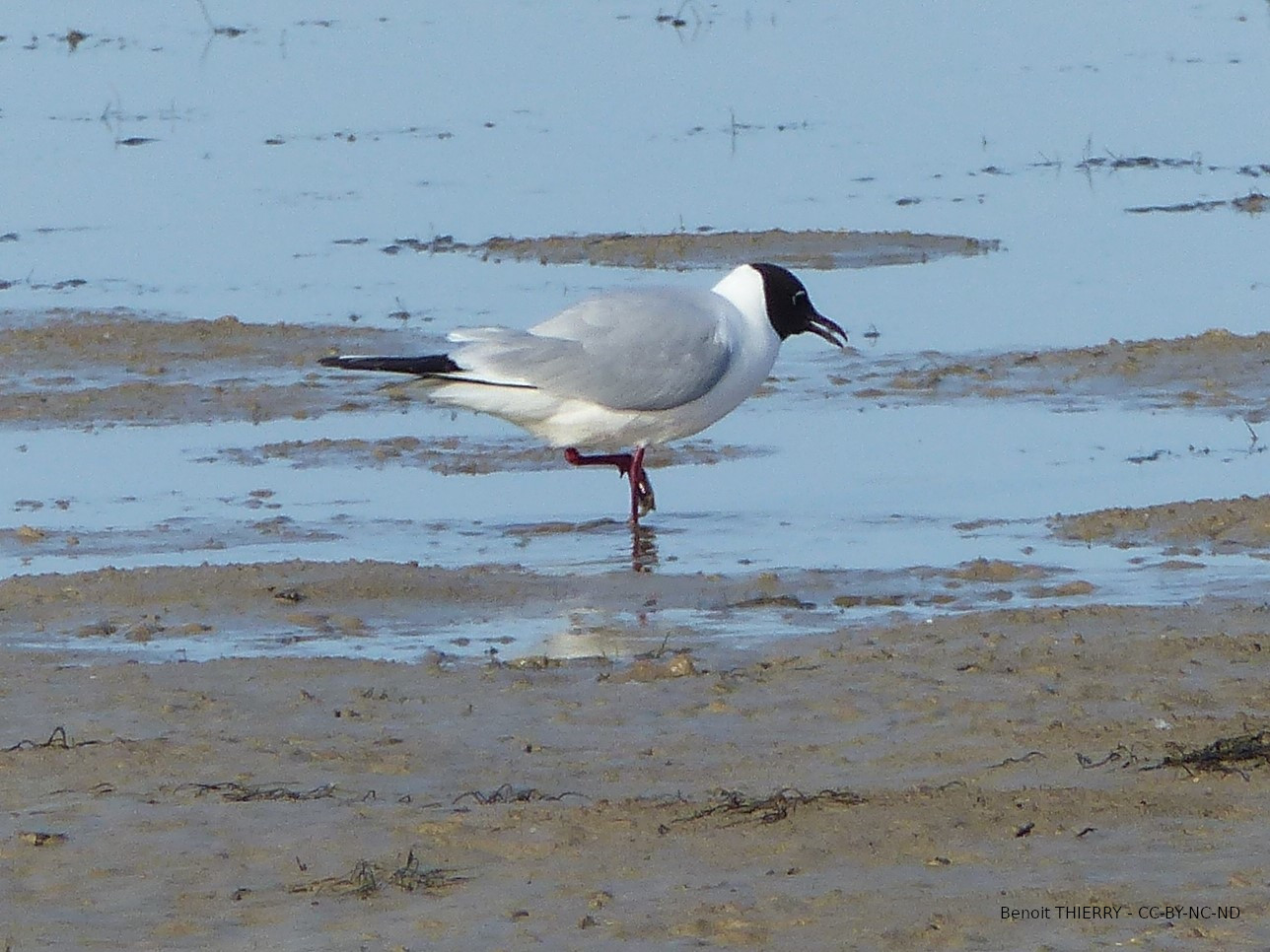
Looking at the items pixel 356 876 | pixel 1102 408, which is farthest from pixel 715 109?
pixel 356 876

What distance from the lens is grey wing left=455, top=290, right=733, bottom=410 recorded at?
32.5ft

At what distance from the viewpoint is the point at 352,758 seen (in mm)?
6230

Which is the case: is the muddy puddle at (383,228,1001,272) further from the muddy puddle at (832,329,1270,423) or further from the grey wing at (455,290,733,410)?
the grey wing at (455,290,733,410)

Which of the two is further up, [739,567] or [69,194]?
[69,194]

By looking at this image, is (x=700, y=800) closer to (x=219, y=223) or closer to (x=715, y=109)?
(x=219, y=223)

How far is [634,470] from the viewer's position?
985 centimetres

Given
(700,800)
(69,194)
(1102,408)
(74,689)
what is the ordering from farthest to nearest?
Answer: (69,194), (1102,408), (74,689), (700,800)

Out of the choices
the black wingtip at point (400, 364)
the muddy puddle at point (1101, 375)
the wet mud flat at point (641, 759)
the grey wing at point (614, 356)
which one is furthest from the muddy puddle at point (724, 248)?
the wet mud flat at point (641, 759)

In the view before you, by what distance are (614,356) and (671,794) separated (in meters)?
4.24

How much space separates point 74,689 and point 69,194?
12273mm

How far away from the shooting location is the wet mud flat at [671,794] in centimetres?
498

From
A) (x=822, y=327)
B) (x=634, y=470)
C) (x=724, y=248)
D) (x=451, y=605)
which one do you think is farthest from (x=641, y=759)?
(x=724, y=248)

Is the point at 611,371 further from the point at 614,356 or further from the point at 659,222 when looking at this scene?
the point at 659,222

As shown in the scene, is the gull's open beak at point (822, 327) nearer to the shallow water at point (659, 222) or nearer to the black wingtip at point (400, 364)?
the shallow water at point (659, 222)
